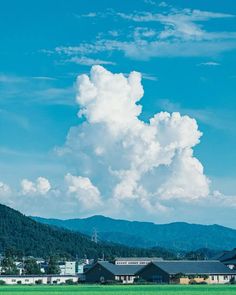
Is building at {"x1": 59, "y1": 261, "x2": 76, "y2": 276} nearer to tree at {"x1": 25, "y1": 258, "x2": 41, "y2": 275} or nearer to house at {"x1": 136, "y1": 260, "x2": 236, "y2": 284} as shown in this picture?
tree at {"x1": 25, "y1": 258, "x2": 41, "y2": 275}

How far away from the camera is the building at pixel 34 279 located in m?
80.6

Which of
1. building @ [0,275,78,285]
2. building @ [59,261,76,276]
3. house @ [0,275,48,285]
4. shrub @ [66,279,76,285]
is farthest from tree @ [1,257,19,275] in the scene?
building @ [59,261,76,276]

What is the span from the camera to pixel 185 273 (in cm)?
7350

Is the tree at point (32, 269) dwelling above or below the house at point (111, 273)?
above

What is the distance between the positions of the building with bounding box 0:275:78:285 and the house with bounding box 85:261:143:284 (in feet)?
7.68

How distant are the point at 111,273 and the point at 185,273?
33.7ft

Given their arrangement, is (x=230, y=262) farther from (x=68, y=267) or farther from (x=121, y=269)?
(x=68, y=267)

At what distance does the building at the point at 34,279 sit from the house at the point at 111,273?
7.68 ft

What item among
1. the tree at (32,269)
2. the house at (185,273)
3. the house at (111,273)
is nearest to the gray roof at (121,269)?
the house at (111,273)

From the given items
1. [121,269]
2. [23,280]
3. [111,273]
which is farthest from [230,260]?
[23,280]

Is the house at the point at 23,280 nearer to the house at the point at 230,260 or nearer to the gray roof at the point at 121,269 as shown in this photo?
the gray roof at the point at 121,269

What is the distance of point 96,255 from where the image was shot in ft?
636

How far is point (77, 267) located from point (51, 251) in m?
68.3

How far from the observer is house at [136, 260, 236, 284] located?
73250mm
